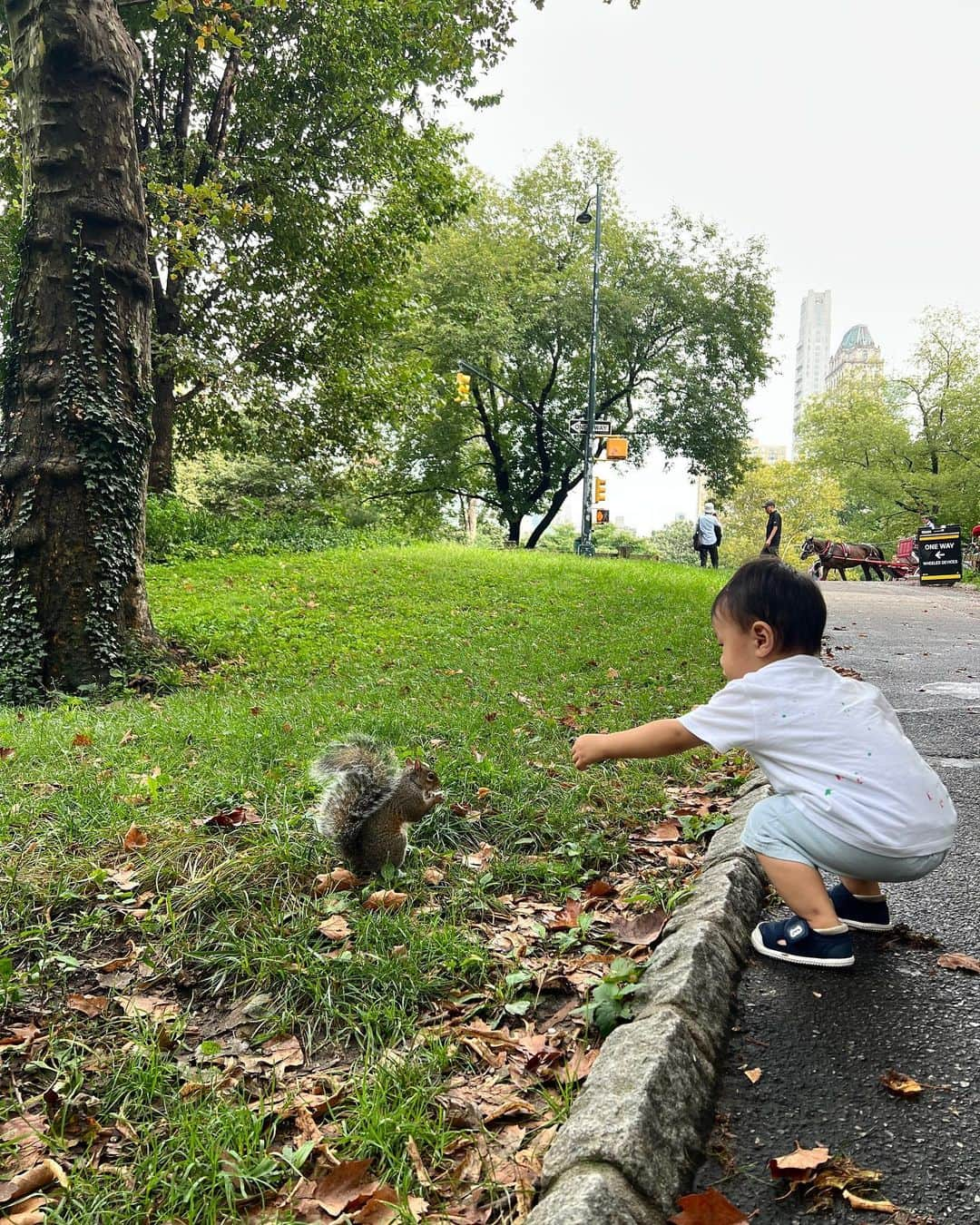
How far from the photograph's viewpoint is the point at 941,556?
21328 mm

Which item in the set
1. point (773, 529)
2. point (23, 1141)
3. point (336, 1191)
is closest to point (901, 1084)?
point (336, 1191)

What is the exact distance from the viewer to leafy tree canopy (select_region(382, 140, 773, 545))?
28.2m

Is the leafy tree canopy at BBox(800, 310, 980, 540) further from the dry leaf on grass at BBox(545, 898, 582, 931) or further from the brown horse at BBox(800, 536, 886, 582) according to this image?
the dry leaf on grass at BBox(545, 898, 582, 931)

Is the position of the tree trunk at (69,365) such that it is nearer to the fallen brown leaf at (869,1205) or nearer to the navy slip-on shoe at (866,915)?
the navy slip-on shoe at (866,915)

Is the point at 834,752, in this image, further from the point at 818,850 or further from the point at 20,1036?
the point at 20,1036

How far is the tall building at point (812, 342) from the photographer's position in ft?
568

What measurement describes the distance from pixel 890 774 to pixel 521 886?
1394 mm

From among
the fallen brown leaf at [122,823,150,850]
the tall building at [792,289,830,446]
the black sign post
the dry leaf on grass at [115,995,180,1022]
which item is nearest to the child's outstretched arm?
the dry leaf on grass at [115,995,180,1022]

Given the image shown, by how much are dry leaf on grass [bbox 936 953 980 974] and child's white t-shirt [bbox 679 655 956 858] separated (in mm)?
397

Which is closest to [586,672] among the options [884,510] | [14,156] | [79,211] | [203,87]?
[79,211]

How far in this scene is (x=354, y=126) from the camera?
14008 mm

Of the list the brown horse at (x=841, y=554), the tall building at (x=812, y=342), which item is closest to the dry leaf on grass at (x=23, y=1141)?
the brown horse at (x=841, y=554)

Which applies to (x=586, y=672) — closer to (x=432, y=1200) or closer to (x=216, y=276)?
(x=432, y=1200)

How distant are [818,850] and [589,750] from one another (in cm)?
72
